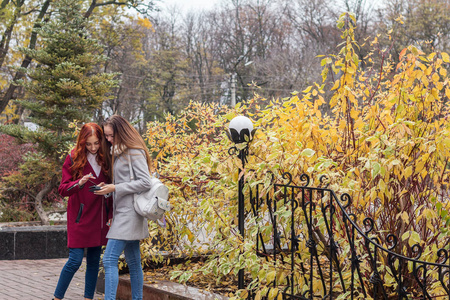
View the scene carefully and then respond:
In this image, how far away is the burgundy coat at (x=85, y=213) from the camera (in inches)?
182

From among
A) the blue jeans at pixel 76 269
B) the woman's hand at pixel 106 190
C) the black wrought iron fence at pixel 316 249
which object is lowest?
the blue jeans at pixel 76 269

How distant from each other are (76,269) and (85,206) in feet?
1.83

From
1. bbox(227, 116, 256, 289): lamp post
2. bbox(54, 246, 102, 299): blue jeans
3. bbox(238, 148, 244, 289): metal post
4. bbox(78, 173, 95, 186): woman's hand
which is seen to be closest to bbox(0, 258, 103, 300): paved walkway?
bbox(54, 246, 102, 299): blue jeans

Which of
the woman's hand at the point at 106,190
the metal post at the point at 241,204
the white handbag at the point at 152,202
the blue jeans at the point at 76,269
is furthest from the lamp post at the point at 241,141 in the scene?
the blue jeans at the point at 76,269

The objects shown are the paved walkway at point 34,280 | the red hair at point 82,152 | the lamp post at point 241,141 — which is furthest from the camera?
the paved walkway at point 34,280

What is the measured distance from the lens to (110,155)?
4.73 metres

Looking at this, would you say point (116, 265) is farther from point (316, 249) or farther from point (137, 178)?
point (316, 249)

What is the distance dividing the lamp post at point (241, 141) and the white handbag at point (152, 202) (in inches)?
23.7

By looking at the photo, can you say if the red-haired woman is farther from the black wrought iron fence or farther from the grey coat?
the black wrought iron fence

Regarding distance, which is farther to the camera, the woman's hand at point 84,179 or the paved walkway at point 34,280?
the paved walkway at point 34,280

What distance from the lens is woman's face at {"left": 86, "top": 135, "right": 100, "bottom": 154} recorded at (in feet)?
15.6

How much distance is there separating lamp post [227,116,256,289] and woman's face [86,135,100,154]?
125cm

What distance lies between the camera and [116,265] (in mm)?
4379

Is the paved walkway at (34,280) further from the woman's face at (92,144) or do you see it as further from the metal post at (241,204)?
the metal post at (241,204)
